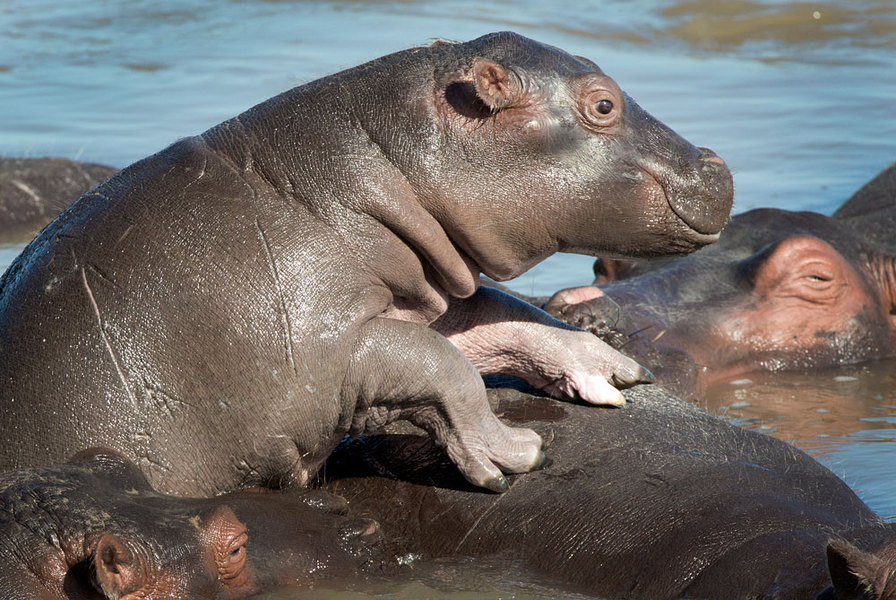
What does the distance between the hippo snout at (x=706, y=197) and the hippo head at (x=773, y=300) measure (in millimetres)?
2925

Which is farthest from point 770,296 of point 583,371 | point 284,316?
point 284,316

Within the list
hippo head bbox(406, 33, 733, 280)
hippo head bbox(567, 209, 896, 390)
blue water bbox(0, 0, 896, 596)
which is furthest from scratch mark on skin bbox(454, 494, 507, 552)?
hippo head bbox(567, 209, 896, 390)

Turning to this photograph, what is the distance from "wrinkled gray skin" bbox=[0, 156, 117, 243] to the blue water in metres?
0.85

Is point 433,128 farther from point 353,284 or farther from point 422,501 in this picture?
point 422,501

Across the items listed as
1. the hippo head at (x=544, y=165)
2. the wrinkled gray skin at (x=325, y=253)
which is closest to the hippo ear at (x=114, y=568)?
the wrinkled gray skin at (x=325, y=253)

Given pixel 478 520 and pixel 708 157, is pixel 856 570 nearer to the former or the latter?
pixel 478 520

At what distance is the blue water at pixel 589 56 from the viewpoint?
1313 centimetres

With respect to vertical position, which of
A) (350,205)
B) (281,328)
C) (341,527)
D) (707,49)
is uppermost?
(350,205)

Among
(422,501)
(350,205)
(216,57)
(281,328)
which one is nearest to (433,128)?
(350,205)

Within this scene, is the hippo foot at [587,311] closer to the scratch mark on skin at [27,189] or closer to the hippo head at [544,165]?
the hippo head at [544,165]

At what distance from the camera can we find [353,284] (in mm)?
4801

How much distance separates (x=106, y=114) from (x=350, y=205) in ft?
39.5

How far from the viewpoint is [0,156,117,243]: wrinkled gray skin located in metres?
11.7

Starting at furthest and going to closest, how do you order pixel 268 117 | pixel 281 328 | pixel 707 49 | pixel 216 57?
pixel 707 49, pixel 216 57, pixel 268 117, pixel 281 328
